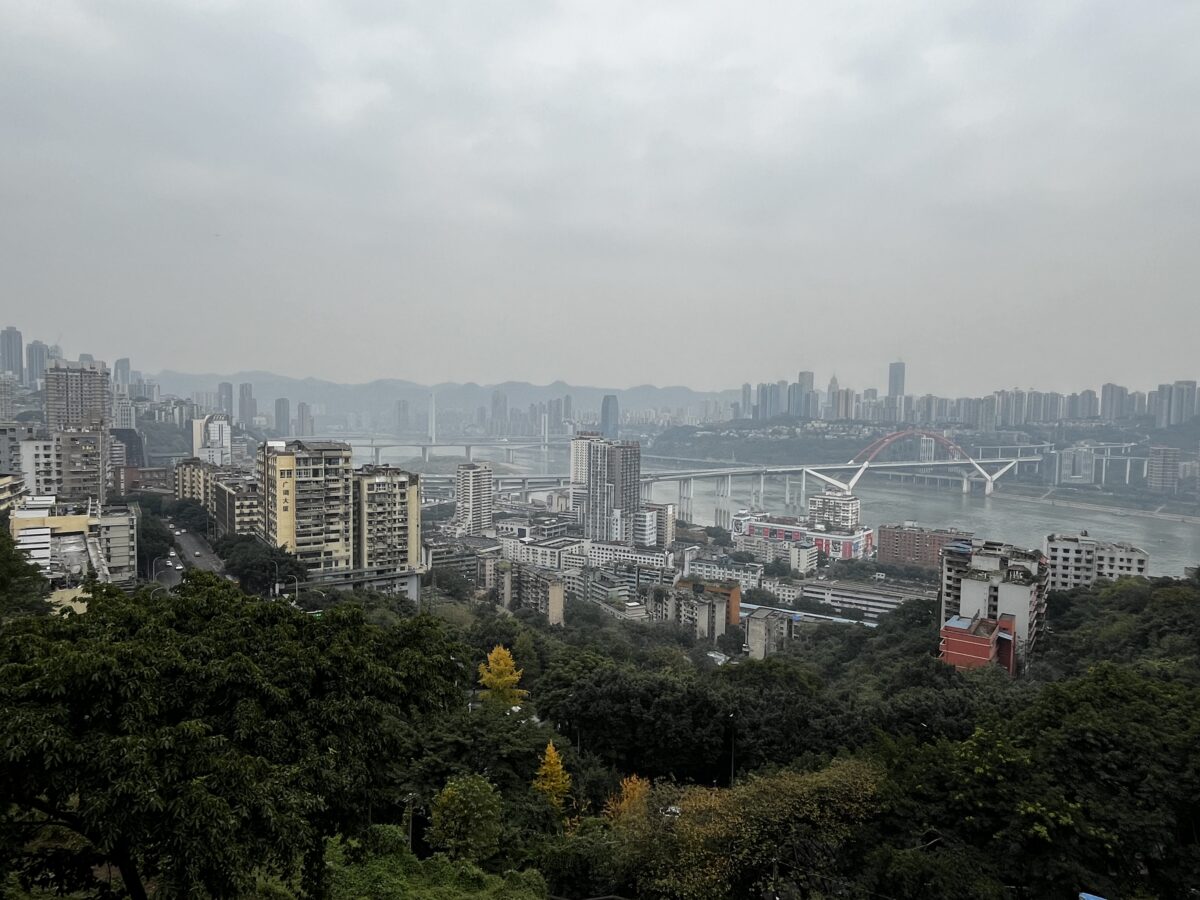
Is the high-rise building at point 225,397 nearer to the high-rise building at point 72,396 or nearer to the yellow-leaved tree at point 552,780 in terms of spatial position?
the high-rise building at point 72,396

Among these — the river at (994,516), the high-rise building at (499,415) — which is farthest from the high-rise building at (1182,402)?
the high-rise building at (499,415)

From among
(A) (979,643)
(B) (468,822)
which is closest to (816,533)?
(A) (979,643)

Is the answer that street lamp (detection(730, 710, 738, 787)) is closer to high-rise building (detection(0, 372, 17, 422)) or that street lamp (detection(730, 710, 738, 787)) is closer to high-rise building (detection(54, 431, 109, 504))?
high-rise building (detection(54, 431, 109, 504))

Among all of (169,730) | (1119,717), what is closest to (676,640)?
(1119,717)

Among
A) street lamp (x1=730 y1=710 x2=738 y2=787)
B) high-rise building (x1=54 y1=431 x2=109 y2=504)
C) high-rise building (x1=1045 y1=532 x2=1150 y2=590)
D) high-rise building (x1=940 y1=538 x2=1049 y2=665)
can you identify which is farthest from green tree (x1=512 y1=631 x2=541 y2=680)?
high-rise building (x1=54 y1=431 x2=109 y2=504)

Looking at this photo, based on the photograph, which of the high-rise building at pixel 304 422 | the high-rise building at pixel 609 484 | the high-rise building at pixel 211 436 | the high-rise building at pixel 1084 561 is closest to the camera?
the high-rise building at pixel 1084 561

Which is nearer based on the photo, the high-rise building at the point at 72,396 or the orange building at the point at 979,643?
the orange building at the point at 979,643

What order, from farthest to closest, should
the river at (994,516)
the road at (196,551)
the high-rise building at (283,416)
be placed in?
the high-rise building at (283,416), the river at (994,516), the road at (196,551)
